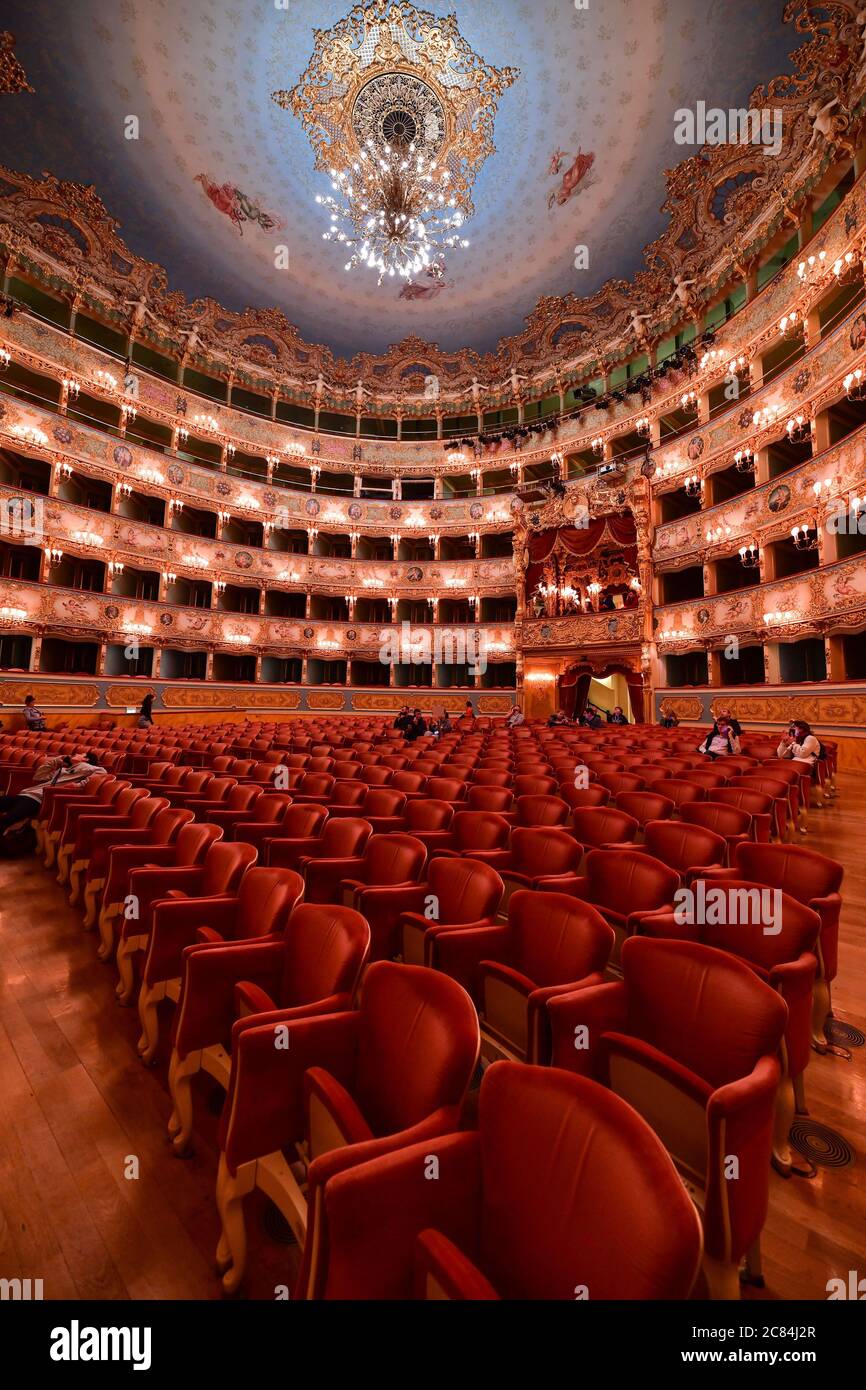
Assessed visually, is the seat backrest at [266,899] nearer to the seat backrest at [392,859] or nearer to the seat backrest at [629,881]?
the seat backrest at [392,859]

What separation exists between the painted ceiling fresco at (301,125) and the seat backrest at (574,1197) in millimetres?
19210

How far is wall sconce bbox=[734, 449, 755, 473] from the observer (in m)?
13.8

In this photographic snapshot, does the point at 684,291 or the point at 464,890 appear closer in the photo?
the point at 464,890

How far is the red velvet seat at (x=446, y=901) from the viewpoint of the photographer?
253 centimetres

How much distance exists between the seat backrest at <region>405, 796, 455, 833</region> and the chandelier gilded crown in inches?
615

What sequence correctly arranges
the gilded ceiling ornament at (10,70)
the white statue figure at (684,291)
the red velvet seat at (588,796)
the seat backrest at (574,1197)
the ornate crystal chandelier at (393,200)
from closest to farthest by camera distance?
the seat backrest at (574,1197)
the red velvet seat at (588,796)
the gilded ceiling ornament at (10,70)
the ornate crystal chandelier at (393,200)
the white statue figure at (684,291)

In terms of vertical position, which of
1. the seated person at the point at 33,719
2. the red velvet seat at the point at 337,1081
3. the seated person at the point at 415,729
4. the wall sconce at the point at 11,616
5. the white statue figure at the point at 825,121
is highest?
the white statue figure at the point at 825,121

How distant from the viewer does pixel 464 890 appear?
2.62 meters

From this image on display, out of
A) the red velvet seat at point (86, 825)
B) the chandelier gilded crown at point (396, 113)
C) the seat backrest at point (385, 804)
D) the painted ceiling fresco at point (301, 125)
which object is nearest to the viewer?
the red velvet seat at point (86, 825)

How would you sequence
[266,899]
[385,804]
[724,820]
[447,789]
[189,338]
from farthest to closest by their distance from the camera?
[189,338] → [447,789] → [385,804] → [724,820] → [266,899]

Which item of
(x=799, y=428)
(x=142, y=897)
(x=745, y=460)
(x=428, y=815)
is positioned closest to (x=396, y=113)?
(x=745, y=460)

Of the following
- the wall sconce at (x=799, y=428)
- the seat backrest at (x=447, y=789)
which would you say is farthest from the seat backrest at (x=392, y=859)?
the wall sconce at (x=799, y=428)

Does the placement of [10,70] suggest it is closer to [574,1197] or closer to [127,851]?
[127,851]

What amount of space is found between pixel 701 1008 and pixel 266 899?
1.75 metres
